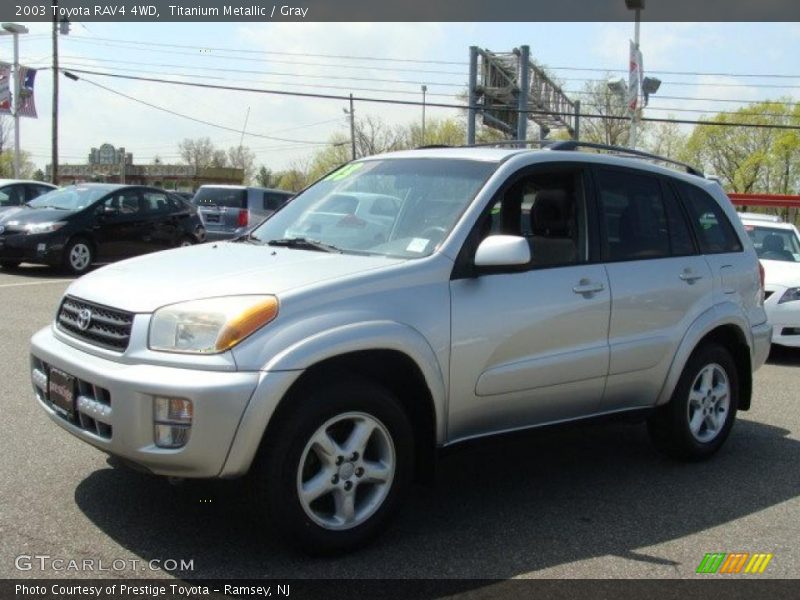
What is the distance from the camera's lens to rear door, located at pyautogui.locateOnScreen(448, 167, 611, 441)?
4047mm

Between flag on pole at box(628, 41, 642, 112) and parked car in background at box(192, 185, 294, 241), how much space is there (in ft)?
26.1

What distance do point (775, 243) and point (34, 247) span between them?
11.1m

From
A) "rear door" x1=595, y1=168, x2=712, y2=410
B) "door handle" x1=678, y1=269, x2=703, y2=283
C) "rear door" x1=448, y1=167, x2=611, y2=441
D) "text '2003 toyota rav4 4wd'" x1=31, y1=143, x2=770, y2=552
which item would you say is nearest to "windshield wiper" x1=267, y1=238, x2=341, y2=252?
"text '2003 toyota rav4 4wd'" x1=31, y1=143, x2=770, y2=552

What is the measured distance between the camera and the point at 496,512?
171 inches

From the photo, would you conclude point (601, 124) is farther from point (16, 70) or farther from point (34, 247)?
point (34, 247)

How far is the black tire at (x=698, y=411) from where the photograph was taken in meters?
5.19

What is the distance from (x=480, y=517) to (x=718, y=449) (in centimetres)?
207

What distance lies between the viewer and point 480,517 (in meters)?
4.27

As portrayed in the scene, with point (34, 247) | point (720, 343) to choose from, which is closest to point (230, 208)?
point (34, 247)

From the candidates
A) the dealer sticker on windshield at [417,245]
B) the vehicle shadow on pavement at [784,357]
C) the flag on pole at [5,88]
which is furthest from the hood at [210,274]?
the flag on pole at [5,88]

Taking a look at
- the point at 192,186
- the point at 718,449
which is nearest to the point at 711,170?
the point at 192,186

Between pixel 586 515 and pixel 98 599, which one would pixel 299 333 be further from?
pixel 586 515

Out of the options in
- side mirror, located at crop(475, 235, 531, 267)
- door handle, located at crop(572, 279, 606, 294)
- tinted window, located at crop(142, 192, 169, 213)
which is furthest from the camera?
tinted window, located at crop(142, 192, 169, 213)

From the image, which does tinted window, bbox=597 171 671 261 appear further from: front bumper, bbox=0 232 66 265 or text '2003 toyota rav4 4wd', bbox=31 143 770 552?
front bumper, bbox=0 232 66 265
